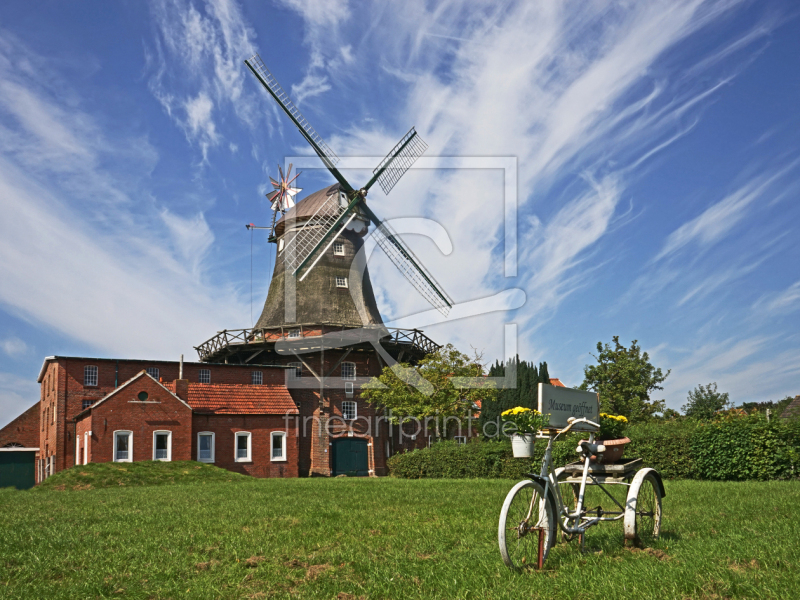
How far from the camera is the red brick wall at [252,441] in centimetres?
3088

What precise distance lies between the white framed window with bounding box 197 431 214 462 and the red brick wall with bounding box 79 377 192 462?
1006mm

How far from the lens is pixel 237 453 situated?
31.5 metres

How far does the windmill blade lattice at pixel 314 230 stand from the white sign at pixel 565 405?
93.9ft

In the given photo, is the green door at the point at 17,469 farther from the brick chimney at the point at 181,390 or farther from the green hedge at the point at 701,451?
the green hedge at the point at 701,451

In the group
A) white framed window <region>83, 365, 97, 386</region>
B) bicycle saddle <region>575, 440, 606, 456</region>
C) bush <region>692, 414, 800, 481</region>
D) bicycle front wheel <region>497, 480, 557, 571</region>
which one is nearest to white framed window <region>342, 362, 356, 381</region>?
white framed window <region>83, 365, 97, 386</region>

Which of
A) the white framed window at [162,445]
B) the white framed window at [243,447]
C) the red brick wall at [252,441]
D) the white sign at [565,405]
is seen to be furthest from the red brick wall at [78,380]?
the white sign at [565,405]

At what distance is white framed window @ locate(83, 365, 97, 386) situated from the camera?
3045 cm

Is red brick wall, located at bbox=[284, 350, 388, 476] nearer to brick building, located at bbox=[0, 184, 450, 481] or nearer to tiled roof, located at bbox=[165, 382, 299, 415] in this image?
brick building, located at bbox=[0, 184, 450, 481]

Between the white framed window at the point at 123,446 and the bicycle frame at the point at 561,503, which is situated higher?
the bicycle frame at the point at 561,503

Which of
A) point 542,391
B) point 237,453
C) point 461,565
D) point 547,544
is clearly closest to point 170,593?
point 461,565

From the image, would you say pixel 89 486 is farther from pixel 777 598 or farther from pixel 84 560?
pixel 777 598

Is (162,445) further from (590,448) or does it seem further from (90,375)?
(590,448)

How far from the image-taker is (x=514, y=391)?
38750mm

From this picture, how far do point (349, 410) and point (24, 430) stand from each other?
23519mm
